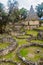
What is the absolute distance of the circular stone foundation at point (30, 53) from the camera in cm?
2161

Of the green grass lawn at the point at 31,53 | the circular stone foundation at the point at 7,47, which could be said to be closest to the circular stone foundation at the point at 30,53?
the green grass lawn at the point at 31,53

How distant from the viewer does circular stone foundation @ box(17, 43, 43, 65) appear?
851 inches

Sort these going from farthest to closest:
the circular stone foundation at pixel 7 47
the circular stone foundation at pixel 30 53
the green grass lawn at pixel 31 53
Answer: the circular stone foundation at pixel 7 47, the green grass lawn at pixel 31 53, the circular stone foundation at pixel 30 53

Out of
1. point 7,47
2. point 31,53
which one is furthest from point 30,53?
point 7,47

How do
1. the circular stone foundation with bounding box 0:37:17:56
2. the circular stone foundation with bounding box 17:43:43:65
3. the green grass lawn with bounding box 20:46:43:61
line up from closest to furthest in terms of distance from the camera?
the circular stone foundation with bounding box 17:43:43:65 → the green grass lawn with bounding box 20:46:43:61 → the circular stone foundation with bounding box 0:37:17:56

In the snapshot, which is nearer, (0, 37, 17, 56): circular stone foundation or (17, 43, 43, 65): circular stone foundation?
(17, 43, 43, 65): circular stone foundation

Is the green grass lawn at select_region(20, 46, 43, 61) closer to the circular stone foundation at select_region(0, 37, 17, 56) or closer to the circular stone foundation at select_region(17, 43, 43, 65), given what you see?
the circular stone foundation at select_region(17, 43, 43, 65)

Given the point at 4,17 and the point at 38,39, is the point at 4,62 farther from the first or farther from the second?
the point at 4,17

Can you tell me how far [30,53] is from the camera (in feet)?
81.8

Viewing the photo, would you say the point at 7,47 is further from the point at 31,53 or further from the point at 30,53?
the point at 31,53

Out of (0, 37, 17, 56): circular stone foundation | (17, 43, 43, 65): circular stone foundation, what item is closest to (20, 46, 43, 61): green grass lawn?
(17, 43, 43, 65): circular stone foundation

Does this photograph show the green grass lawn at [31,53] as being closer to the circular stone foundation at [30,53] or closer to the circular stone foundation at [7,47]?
the circular stone foundation at [30,53]

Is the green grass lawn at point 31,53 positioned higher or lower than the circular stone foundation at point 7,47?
lower

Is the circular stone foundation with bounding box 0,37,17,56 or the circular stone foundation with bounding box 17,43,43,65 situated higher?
the circular stone foundation with bounding box 0,37,17,56
